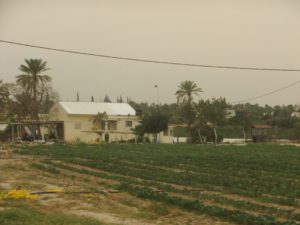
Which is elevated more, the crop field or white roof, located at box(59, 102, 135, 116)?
white roof, located at box(59, 102, 135, 116)

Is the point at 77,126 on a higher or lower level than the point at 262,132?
higher

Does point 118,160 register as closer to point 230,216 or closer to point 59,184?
point 59,184

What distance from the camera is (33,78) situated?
210 ft

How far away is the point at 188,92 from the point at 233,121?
18131 mm

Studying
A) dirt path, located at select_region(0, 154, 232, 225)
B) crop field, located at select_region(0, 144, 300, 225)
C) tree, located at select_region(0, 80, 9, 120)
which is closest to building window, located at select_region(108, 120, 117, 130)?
tree, located at select_region(0, 80, 9, 120)

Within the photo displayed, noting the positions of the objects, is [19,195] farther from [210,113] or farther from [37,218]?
[210,113]

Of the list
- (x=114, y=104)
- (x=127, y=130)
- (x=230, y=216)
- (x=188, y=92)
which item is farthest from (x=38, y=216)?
(x=188, y=92)

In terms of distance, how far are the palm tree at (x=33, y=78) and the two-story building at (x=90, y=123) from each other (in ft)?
14.1

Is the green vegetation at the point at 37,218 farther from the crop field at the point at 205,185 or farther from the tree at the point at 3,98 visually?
the tree at the point at 3,98

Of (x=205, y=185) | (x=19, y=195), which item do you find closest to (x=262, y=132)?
(x=205, y=185)

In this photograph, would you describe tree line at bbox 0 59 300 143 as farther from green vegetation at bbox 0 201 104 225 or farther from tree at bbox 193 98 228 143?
green vegetation at bbox 0 201 104 225

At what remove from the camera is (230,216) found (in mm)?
11305

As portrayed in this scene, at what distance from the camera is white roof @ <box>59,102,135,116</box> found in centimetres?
6737

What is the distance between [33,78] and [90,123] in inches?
362
